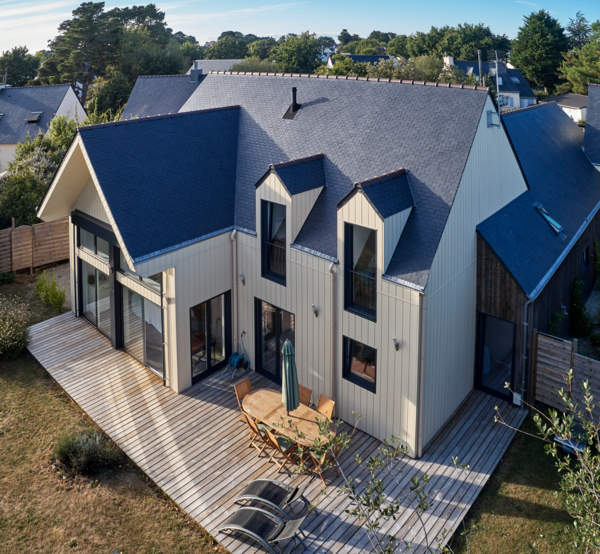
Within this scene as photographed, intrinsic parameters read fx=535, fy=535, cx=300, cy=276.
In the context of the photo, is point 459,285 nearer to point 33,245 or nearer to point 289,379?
point 289,379

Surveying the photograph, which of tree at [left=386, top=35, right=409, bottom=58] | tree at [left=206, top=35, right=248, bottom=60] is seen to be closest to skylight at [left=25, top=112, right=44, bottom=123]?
tree at [left=206, top=35, right=248, bottom=60]

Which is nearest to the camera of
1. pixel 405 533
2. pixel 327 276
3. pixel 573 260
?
pixel 405 533

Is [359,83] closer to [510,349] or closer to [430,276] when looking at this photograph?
[430,276]

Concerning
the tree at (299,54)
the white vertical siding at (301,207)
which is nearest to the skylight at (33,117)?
the white vertical siding at (301,207)

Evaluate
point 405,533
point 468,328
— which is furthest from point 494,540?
point 468,328

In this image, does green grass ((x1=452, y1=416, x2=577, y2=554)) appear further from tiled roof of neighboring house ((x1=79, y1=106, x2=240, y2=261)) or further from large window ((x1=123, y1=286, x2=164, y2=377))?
tiled roof of neighboring house ((x1=79, y1=106, x2=240, y2=261))

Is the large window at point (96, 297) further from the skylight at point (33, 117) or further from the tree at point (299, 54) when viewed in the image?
the tree at point (299, 54)
